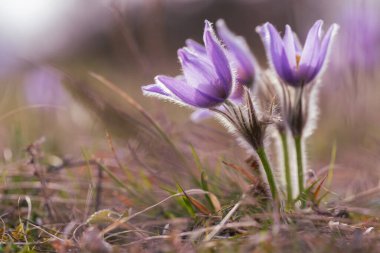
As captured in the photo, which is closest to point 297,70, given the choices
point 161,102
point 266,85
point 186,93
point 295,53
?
point 295,53

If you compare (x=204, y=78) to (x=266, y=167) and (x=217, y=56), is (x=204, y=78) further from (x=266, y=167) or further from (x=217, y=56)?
(x=266, y=167)

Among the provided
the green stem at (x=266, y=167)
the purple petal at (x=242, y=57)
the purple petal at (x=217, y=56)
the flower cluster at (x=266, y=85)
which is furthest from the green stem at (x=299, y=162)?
the purple petal at (x=217, y=56)

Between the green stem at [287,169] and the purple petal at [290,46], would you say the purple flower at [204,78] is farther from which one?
the green stem at [287,169]

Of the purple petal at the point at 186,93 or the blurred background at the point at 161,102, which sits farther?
the blurred background at the point at 161,102

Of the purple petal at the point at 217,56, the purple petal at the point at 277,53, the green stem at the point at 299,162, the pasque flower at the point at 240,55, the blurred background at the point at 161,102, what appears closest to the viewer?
the purple petal at the point at 217,56

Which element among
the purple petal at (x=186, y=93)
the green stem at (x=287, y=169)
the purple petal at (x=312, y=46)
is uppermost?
the purple petal at (x=312, y=46)

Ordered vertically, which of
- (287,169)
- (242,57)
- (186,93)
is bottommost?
(287,169)

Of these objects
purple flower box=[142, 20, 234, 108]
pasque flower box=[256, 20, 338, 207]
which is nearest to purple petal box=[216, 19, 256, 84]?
pasque flower box=[256, 20, 338, 207]
